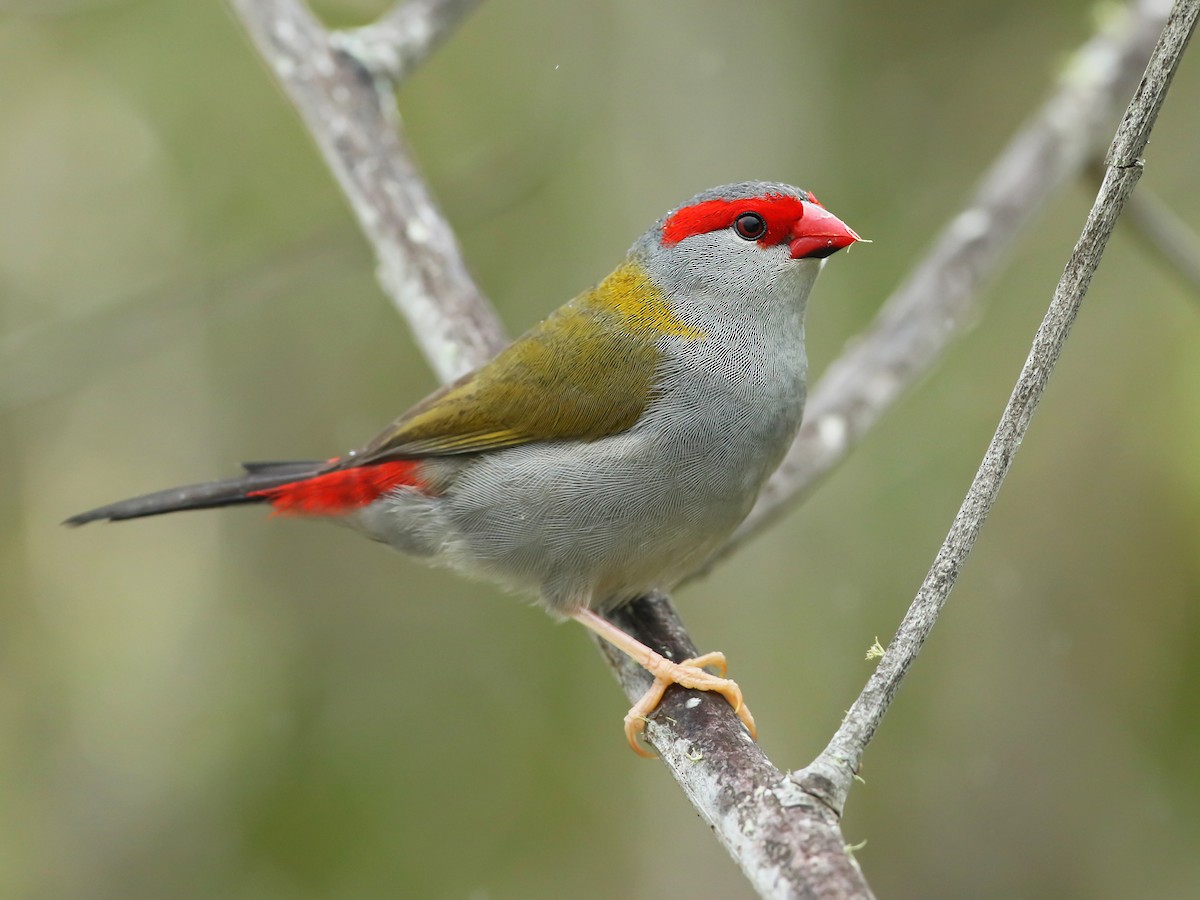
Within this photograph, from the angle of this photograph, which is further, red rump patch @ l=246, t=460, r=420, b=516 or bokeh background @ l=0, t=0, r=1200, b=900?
bokeh background @ l=0, t=0, r=1200, b=900

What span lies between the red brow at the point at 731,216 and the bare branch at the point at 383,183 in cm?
64

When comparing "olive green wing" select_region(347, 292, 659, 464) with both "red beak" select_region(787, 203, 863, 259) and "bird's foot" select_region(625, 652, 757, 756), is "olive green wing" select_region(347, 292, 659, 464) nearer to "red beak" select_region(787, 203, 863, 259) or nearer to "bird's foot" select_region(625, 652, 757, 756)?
"red beak" select_region(787, 203, 863, 259)

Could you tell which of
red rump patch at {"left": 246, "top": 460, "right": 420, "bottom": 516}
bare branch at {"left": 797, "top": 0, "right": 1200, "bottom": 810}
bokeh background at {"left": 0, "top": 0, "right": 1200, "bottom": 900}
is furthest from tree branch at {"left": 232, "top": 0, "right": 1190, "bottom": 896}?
bare branch at {"left": 797, "top": 0, "right": 1200, "bottom": 810}

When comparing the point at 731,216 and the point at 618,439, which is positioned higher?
the point at 731,216

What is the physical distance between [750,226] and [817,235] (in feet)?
0.62

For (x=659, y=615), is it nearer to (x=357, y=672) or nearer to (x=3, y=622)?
(x=357, y=672)

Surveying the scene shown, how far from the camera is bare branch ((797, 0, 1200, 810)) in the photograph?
1623 millimetres

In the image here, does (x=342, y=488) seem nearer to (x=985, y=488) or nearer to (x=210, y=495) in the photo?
(x=210, y=495)

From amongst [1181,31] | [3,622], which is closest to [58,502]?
[3,622]

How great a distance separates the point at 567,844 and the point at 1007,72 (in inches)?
160

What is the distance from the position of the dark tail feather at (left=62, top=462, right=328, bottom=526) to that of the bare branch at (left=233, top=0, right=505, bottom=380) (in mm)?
509

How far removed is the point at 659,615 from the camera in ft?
9.70

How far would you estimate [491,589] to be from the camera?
541 centimetres

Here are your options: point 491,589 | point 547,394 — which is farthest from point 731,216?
point 491,589
